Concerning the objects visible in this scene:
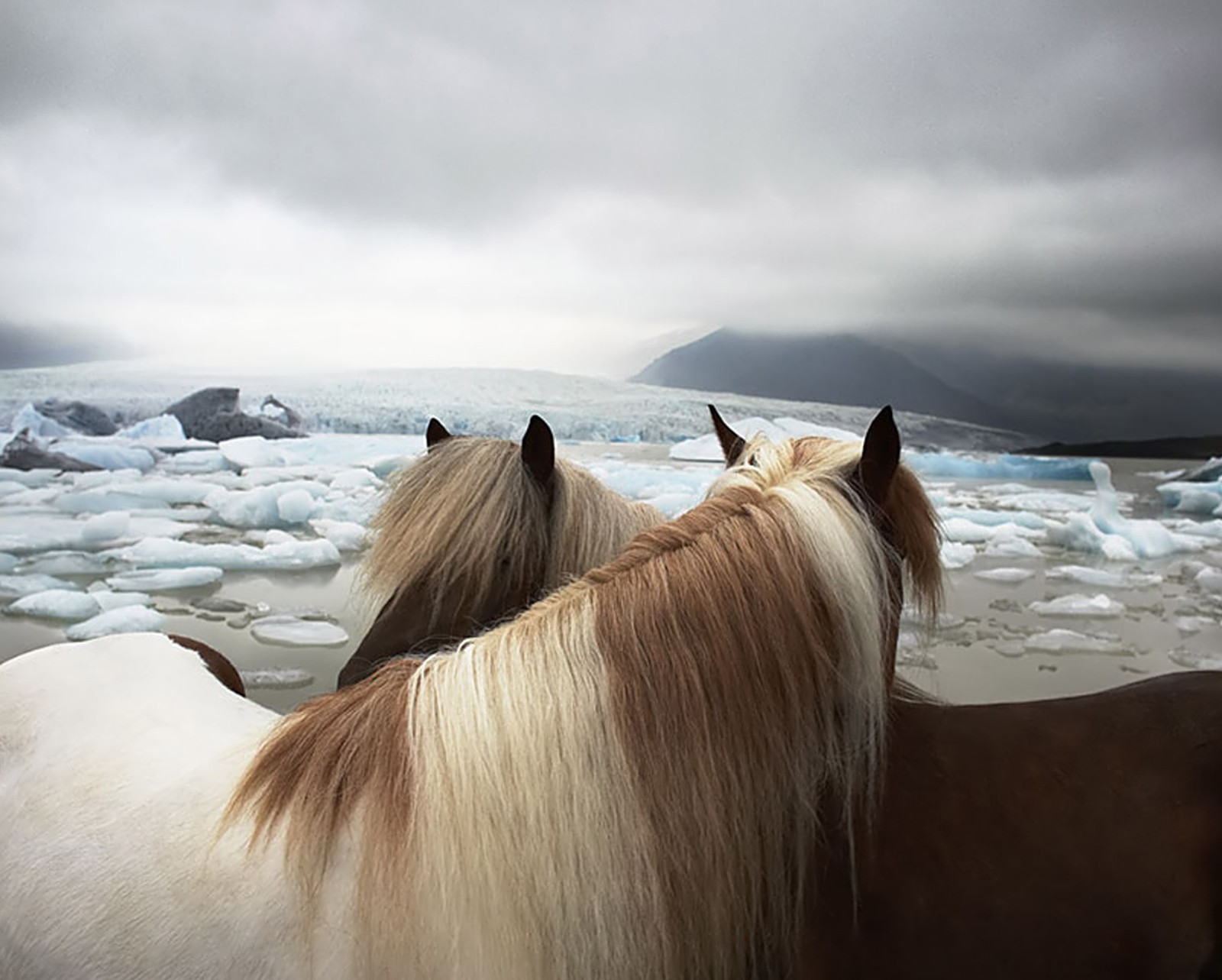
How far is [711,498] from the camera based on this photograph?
0.60 metres

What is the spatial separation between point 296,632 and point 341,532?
461 mm

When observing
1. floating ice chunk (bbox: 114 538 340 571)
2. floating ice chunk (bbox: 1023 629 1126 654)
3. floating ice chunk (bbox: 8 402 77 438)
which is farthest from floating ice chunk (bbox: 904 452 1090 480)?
floating ice chunk (bbox: 8 402 77 438)

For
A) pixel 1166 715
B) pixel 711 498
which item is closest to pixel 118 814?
pixel 711 498

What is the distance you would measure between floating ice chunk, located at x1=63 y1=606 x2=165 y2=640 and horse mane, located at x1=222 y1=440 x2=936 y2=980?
1.66m

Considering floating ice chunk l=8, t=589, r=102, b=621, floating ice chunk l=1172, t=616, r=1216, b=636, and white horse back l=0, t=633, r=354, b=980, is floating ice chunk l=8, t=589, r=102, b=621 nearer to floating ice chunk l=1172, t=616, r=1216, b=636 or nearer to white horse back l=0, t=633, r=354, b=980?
white horse back l=0, t=633, r=354, b=980

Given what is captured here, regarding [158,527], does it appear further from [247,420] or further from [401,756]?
[401,756]

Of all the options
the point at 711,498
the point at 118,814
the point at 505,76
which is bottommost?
the point at 118,814

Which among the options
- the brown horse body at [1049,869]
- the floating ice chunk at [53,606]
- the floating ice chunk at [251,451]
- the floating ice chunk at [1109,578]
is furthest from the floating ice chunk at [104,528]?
the floating ice chunk at [1109,578]

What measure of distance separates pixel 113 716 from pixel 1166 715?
2.94 ft

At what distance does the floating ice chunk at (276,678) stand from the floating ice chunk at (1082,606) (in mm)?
1895

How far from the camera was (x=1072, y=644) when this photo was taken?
1.94 m

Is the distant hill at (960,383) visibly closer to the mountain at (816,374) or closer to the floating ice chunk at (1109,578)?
the mountain at (816,374)

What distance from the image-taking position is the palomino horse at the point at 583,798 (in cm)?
49

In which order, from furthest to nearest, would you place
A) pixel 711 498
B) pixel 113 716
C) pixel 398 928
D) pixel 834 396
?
pixel 834 396, pixel 113 716, pixel 711 498, pixel 398 928
